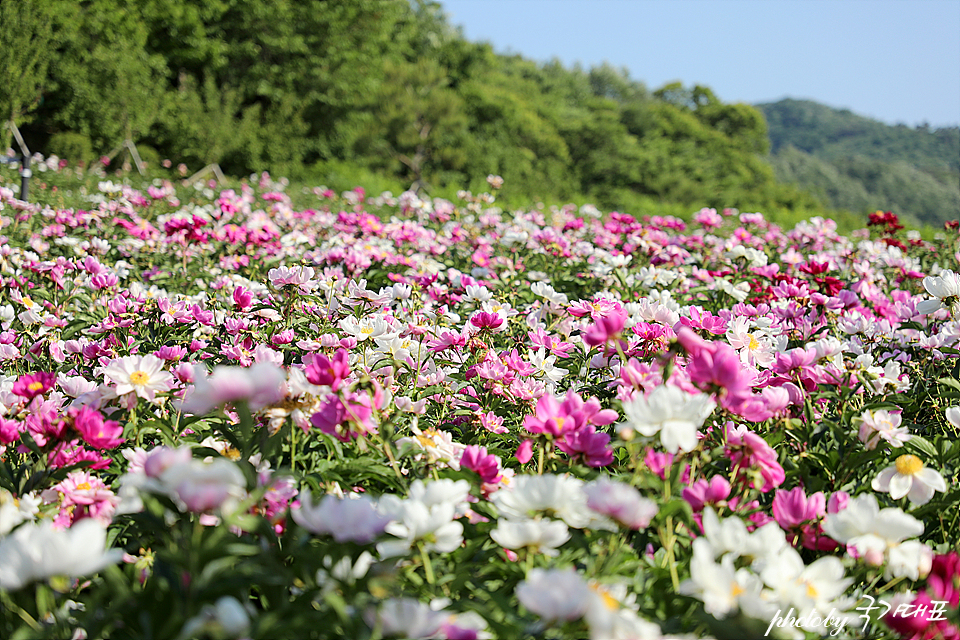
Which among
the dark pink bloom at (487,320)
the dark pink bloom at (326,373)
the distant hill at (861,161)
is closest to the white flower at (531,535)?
the dark pink bloom at (326,373)

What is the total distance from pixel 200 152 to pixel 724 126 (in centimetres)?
4455

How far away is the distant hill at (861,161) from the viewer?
61.7 ft

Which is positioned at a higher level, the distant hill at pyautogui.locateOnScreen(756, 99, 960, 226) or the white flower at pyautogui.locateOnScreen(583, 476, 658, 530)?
the distant hill at pyautogui.locateOnScreen(756, 99, 960, 226)

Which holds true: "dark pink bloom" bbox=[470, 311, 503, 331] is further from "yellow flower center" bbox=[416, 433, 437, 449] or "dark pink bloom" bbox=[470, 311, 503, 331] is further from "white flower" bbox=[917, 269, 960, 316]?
"white flower" bbox=[917, 269, 960, 316]

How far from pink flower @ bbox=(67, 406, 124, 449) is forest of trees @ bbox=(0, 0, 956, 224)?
1021 cm

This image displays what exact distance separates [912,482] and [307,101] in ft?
65.2

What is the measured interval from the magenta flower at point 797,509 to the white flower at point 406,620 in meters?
0.65

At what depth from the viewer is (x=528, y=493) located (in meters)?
0.89

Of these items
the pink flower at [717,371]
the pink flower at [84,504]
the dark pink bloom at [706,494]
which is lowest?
the pink flower at [84,504]

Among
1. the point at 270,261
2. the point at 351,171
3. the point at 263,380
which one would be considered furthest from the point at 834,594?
the point at 351,171

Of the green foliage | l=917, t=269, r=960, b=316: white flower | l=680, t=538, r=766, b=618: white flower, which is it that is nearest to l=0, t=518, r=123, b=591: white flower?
l=680, t=538, r=766, b=618: white flower

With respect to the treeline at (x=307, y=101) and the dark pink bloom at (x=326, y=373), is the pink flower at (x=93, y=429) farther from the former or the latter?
the treeline at (x=307, y=101)

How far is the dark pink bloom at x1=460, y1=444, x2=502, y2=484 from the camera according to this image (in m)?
1.08

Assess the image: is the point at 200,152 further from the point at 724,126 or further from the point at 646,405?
the point at 724,126
